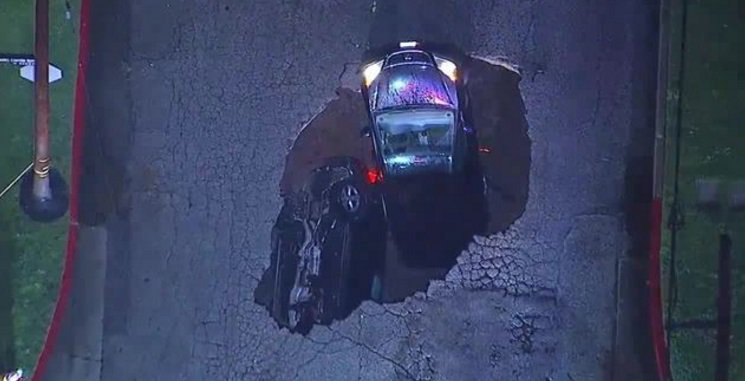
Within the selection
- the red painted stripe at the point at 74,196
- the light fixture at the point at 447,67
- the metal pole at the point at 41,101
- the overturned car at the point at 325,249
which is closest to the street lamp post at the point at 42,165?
the metal pole at the point at 41,101

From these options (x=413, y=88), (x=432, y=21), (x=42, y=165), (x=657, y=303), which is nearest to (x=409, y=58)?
(x=413, y=88)

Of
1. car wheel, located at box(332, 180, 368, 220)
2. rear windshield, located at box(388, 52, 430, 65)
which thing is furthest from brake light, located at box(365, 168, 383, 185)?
rear windshield, located at box(388, 52, 430, 65)

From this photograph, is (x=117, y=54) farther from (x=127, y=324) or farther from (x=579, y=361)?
(x=579, y=361)

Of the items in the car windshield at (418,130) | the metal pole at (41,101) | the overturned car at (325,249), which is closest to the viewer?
the car windshield at (418,130)

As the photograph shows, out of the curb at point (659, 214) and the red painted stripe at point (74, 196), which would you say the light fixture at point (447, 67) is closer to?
the curb at point (659, 214)

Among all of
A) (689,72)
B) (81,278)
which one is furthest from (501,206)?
(81,278)

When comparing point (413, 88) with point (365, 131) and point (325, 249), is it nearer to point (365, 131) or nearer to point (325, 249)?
point (365, 131)
